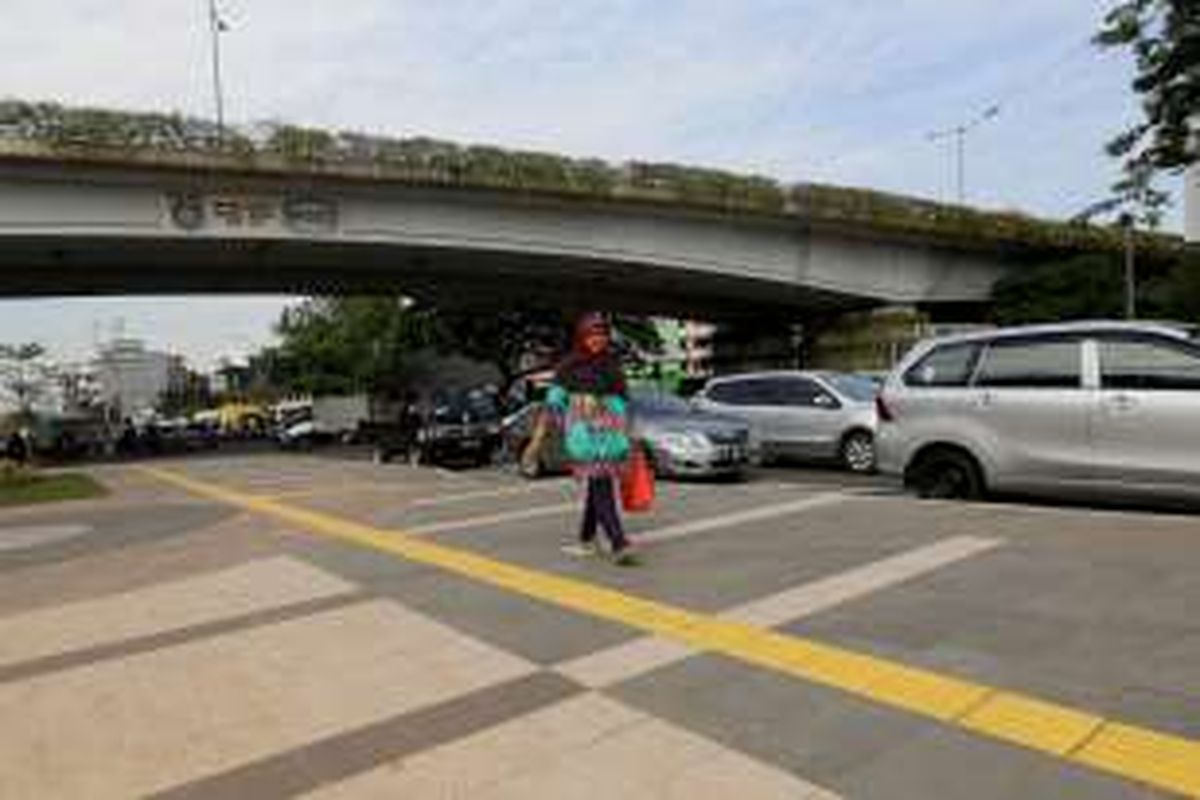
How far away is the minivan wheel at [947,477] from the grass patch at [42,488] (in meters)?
12.6

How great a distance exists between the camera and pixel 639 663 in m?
6.27

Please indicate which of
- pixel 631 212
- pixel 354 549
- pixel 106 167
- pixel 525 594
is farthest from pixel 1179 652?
pixel 631 212

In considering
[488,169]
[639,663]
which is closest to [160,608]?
[639,663]

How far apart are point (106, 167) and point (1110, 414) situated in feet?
75.7

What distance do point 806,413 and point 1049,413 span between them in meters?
9.42

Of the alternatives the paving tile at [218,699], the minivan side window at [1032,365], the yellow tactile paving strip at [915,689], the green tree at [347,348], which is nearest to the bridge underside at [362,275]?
the minivan side window at [1032,365]

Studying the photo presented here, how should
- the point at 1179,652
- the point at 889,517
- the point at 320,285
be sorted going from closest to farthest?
the point at 1179,652 < the point at 889,517 < the point at 320,285

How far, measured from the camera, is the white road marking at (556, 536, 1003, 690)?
619 centimetres

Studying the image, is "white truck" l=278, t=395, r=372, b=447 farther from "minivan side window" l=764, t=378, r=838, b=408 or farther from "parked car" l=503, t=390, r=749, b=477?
"parked car" l=503, t=390, r=749, b=477

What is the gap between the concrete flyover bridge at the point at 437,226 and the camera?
28.4 m

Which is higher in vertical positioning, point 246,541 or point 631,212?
point 631,212

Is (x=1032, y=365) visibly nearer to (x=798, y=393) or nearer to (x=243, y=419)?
(x=798, y=393)

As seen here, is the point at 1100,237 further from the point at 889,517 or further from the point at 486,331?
the point at 889,517

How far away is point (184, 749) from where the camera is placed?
5363 mm
